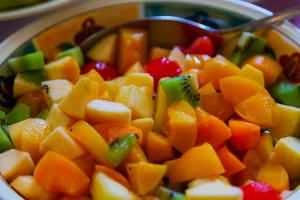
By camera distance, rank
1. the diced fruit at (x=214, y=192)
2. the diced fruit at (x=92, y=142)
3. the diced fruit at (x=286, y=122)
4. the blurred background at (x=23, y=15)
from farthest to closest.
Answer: the blurred background at (x=23, y=15)
the diced fruit at (x=286, y=122)
the diced fruit at (x=92, y=142)
the diced fruit at (x=214, y=192)

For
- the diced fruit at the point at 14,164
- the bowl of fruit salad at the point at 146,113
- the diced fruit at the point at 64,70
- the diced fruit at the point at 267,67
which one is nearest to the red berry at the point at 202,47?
the bowl of fruit salad at the point at 146,113

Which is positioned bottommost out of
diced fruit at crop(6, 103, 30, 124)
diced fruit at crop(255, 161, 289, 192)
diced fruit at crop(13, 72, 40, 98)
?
diced fruit at crop(255, 161, 289, 192)

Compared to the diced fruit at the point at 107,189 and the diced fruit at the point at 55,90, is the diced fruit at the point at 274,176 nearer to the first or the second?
the diced fruit at the point at 107,189

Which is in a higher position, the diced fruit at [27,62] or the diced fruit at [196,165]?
the diced fruit at [27,62]

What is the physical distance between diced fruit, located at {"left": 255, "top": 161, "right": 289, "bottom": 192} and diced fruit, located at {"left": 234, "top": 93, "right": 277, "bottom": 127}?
0.10 m

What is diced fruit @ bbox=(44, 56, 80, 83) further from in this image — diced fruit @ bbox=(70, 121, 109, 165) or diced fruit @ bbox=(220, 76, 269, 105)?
diced fruit @ bbox=(220, 76, 269, 105)

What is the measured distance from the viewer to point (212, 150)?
85 centimetres

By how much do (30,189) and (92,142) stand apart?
15 centimetres

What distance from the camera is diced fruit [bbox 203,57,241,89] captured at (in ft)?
3.37

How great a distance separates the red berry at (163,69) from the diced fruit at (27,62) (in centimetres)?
28

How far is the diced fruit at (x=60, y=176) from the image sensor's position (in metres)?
0.81

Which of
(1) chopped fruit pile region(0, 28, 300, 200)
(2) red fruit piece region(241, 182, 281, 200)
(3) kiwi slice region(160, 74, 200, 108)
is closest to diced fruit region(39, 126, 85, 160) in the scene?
(1) chopped fruit pile region(0, 28, 300, 200)

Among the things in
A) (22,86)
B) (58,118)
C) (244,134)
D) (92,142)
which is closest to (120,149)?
(92,142)

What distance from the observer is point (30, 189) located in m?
0.83
